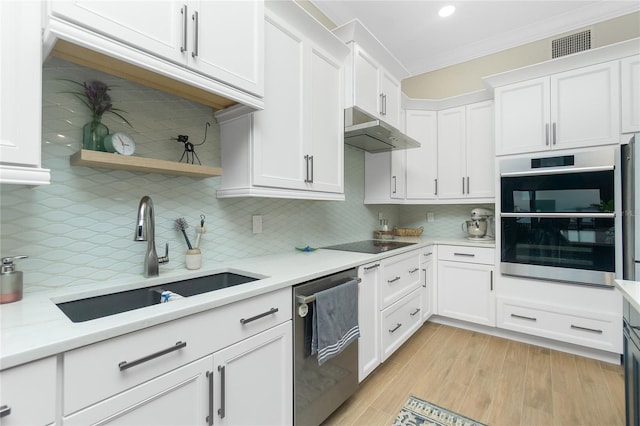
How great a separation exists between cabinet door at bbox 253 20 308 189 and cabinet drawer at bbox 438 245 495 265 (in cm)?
197

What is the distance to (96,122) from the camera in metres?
1.24

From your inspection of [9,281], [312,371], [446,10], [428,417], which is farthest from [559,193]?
[9,281]

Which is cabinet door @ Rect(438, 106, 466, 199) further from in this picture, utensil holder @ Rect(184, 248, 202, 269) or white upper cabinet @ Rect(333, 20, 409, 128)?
utensil holder @ Rect(184, 248, 202, 269)

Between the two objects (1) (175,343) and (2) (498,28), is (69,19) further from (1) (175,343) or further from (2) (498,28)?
(2) (498,28)

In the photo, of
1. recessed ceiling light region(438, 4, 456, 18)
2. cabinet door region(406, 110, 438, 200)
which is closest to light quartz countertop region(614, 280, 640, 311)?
cabinet door region(406, 110, 438, 200)

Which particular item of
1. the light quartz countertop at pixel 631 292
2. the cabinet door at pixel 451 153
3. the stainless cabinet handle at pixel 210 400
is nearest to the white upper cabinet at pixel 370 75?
the cabinet door at pixel 451 153

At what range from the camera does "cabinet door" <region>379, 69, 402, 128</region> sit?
257 cm

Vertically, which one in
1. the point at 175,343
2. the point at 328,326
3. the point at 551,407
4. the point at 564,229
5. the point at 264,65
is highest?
the point at 264,65

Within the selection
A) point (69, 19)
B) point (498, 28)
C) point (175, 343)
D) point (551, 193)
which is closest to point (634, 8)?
point (498, 28)

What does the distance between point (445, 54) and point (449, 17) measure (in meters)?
0.72

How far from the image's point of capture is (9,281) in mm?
992

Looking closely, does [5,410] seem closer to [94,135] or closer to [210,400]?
[210,400]

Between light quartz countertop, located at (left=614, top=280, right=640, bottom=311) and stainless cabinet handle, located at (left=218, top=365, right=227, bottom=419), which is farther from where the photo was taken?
stainless cabinet handle, located at (left=218, top=365, right=227, bottom=419)

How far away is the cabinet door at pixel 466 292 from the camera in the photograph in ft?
9.26
